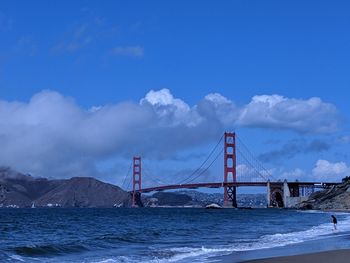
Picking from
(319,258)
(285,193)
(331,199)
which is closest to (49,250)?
(319,258)

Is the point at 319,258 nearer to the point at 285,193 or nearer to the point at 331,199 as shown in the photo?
the point at 331,199

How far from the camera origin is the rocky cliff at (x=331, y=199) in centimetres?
10175

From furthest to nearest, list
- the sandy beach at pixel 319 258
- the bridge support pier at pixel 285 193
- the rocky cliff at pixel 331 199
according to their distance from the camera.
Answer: the bridge support pier at pixel 285 193 → the rocky cliff at pixel 331 199 → the sandy beach at pixel 319 258

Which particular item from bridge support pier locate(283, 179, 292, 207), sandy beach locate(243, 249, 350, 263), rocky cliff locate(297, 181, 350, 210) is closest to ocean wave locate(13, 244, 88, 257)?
sandy beach locate(243, 249, 350, 263)

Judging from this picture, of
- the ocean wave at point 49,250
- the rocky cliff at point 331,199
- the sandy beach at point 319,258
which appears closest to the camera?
the sandy beach at point 319,258

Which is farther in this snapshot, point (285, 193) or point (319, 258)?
point (285, 193)

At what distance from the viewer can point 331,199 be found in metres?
108

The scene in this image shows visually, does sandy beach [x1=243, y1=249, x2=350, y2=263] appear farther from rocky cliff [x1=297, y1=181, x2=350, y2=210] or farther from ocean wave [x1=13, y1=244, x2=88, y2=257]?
rocky cliff [x1=297, y1=181, x2=350, y2=210]

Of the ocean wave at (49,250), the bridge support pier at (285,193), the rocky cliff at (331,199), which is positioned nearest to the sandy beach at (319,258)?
the ocean wave at (49,250)

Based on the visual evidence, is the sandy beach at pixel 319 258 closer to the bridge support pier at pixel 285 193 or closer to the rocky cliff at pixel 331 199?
the rocky cliff at pixel 331 199

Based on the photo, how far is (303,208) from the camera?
4503 inches

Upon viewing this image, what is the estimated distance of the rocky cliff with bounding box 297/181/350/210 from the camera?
101750 mm

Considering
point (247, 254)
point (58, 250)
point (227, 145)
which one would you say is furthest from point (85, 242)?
point (227, 145)

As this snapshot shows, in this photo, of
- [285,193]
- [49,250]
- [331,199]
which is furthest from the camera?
[285,193]
